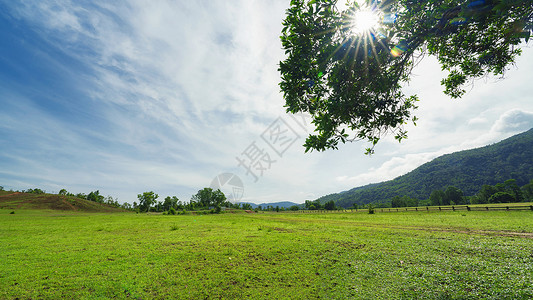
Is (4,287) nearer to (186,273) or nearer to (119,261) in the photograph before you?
(119,261)

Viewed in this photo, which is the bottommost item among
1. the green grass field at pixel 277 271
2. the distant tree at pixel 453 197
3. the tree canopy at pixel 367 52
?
the distant tree at pixel 453 197

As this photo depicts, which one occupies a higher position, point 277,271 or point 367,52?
point 367,52

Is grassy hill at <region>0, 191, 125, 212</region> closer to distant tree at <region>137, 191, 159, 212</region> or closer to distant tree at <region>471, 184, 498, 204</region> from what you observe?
distant tree at <region>137, 191, 159, 212</region>

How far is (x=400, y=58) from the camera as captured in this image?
288 inches

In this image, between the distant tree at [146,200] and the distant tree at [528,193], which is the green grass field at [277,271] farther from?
the distant tree at [528,193]

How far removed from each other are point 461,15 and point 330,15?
11.4ft

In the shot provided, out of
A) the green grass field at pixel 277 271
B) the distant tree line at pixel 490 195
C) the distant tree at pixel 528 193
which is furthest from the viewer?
the distant tree at pixel 528 193

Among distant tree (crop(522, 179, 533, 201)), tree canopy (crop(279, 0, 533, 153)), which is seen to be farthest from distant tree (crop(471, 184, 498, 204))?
tree canopy (crop(279, 0, 533, 153))

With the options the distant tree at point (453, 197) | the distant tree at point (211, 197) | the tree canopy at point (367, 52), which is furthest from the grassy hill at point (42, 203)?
the distant tree at point (453, 197)

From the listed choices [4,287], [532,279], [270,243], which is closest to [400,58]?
[532,279]

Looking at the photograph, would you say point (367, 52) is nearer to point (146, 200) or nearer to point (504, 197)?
point (146, 200)

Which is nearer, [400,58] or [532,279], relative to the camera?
[532,279]

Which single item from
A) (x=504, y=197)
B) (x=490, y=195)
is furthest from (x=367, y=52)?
(x=490, y=195)

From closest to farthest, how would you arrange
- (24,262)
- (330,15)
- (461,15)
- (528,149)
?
(461,15) → (330,15) → (24,262) → (528,149)
